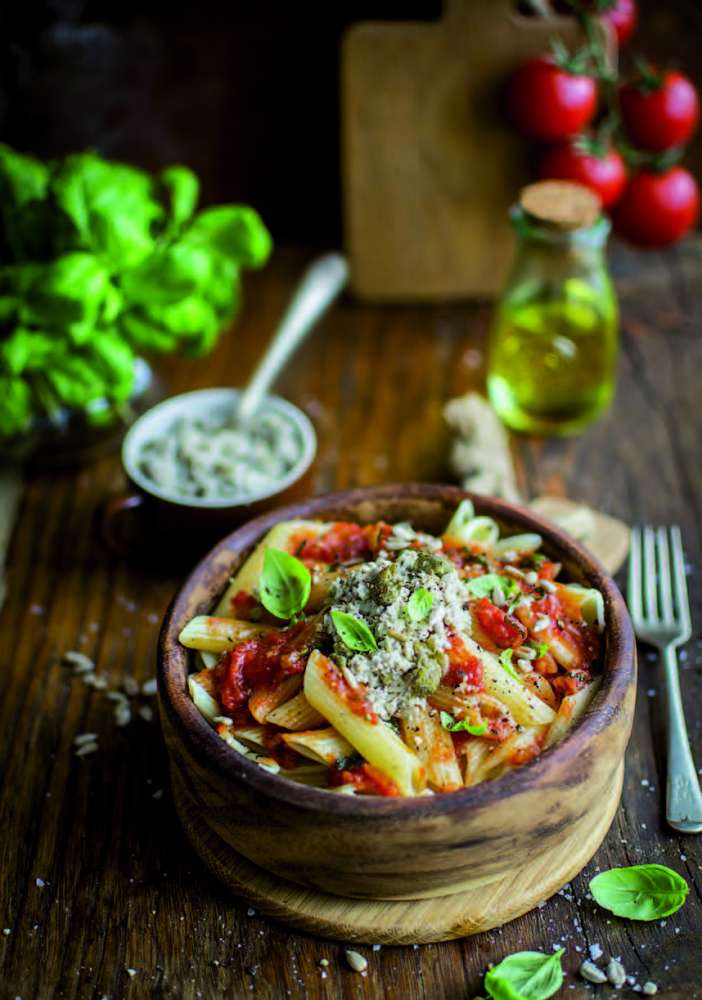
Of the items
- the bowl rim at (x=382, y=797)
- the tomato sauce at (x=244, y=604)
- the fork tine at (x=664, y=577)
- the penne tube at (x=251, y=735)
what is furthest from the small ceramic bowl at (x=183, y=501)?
the fork tine at (x=664, y=577)

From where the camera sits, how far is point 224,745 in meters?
1.28

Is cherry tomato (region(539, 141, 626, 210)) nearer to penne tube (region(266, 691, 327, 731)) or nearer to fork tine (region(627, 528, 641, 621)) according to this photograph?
fork tine (region(627, 528, 641, 621))

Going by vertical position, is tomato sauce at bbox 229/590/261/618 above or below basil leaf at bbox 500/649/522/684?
below

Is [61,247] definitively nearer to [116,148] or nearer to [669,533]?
[116,148]

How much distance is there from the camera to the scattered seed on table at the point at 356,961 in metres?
1.30

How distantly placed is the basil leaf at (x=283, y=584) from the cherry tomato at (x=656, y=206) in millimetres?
1421

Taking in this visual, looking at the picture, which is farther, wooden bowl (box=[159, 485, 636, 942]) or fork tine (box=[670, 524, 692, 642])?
fork tine (box=[670, 524, 692, 642])

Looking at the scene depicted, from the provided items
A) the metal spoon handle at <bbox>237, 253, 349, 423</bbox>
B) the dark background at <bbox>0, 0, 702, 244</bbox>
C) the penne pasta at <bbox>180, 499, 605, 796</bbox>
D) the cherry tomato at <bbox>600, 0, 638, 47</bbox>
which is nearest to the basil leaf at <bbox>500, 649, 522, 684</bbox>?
the penne pasta at <bbox>180, 499, 605, 796</bbox>

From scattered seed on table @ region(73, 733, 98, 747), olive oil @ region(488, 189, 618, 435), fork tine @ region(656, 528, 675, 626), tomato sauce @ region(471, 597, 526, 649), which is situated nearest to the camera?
tomato sauce @ region(471, 597, 526, 649)

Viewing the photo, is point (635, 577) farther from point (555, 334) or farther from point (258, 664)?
point (258, 664)

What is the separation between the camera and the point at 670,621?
69.3 inches

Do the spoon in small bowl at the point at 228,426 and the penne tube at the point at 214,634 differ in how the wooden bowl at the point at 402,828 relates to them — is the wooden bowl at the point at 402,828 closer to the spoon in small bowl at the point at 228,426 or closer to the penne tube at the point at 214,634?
the penne tube at the point at 214,634

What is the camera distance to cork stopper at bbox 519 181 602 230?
78.5 inches

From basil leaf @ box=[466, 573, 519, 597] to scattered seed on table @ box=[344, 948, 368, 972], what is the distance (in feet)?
1.62
